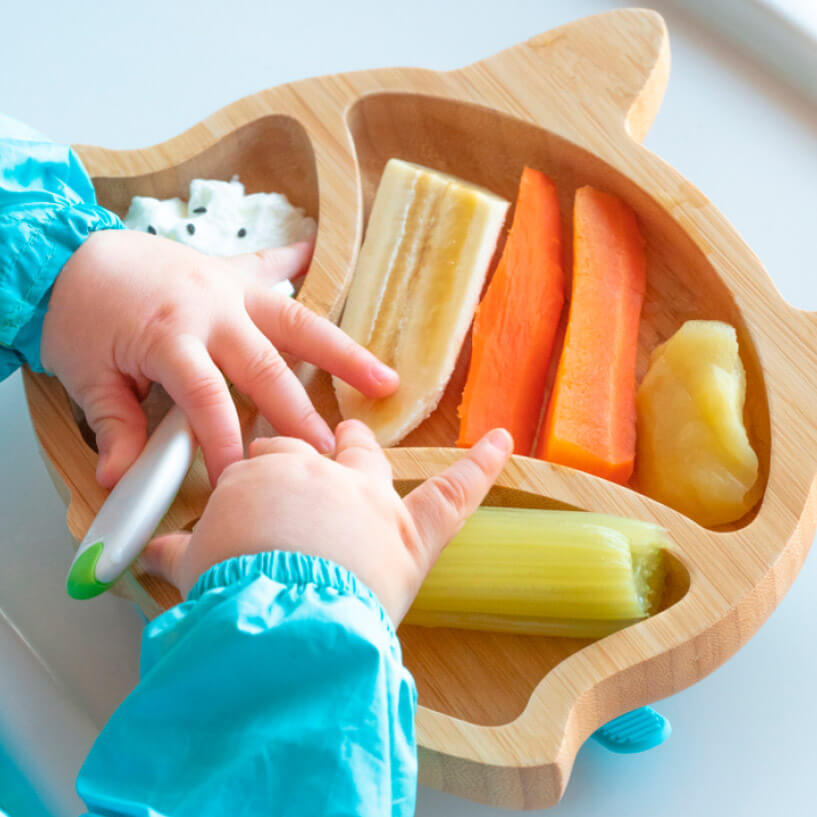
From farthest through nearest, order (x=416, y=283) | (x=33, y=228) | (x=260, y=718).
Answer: (x=416, y=283) < (x=33, y=228) < (x=260, y=718)

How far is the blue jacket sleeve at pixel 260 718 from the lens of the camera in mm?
599

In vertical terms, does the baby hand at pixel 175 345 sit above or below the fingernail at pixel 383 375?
below

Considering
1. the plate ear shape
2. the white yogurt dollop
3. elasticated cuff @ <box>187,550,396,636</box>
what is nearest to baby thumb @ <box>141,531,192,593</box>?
elasticated cuff @ <box>187,550,396,636</box>

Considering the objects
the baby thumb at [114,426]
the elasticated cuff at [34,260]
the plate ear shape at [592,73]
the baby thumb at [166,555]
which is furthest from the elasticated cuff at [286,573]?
the plate ear shape at [592,73]

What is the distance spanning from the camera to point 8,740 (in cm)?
82

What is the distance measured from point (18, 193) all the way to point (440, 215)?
422mm

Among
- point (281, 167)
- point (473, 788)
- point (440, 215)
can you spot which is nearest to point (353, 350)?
point (440, 215)

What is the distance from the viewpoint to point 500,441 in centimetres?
83

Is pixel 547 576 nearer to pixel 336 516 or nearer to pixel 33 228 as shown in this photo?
pixel 336 516

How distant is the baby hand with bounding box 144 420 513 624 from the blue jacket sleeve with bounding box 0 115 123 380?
266mm

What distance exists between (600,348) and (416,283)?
0.68 feet

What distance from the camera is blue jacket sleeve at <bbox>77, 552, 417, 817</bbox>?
0.60 meters

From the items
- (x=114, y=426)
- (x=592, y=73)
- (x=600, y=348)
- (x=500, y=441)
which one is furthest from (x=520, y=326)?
(x=114, y=426)

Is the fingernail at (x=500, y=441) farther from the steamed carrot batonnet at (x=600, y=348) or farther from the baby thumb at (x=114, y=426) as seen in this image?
Answer: the baby thumb at (x=114, y=426)
